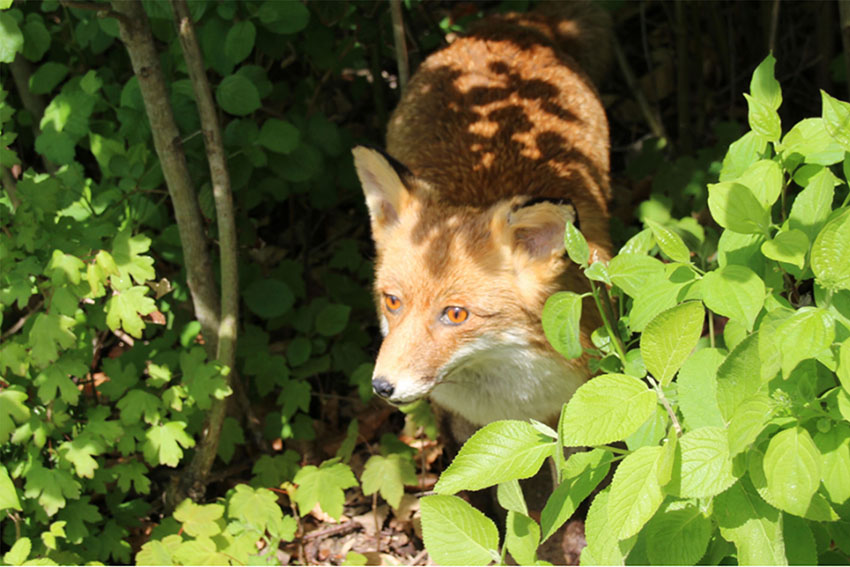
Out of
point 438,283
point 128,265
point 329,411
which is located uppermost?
point 128,265

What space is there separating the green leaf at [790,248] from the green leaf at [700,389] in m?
0.28

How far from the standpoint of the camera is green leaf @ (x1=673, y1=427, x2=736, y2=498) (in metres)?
1.76

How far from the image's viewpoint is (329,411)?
4918mm

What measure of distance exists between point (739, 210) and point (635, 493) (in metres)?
0.77

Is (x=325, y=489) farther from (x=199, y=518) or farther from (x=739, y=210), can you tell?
(x=739, y=210)

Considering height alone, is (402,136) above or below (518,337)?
above

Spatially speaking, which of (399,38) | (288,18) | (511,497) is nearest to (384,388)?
(511,497)

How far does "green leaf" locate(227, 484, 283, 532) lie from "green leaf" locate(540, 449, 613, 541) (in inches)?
76.5

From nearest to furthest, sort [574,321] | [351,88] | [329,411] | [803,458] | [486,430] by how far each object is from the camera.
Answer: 1. [803,458]
2. [486,430]
3. [574,321]
4. [329,411]
5. [351,88]

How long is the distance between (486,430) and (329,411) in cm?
308

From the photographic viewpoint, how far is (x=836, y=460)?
1.73 metres

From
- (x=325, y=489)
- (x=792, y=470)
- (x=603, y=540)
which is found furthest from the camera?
(x=325, y=489)

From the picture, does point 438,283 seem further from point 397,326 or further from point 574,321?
point 574,321

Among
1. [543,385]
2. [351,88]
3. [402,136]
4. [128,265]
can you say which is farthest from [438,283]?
[351,88]
